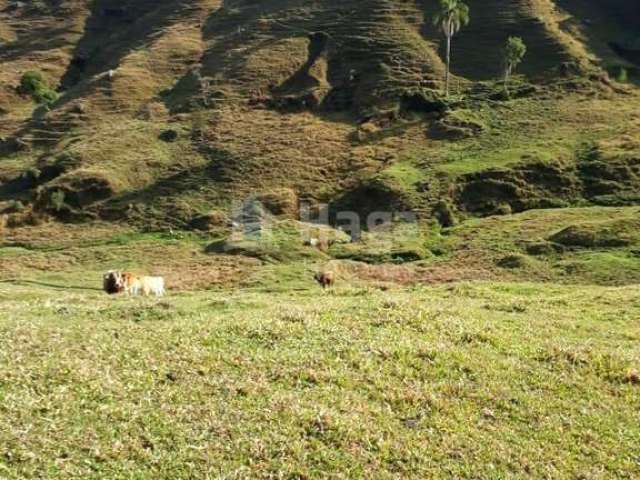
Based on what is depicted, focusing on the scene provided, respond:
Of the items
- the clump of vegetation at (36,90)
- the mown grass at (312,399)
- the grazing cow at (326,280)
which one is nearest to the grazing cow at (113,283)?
the mown grass at (312,399)

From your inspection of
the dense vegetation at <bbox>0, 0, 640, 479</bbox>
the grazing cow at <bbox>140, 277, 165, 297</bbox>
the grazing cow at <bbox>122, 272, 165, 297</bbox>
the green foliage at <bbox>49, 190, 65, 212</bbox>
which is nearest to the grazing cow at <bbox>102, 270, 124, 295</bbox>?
the grazing cow at <bbox>122, 272, 165, 297</bbox>

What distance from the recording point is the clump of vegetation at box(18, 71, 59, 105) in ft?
297

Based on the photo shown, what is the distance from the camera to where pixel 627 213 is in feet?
159

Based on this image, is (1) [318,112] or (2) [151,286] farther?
(1) [318,112]

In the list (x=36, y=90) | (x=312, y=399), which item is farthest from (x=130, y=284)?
(x=36, y=90)

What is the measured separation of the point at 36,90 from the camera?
298 ft

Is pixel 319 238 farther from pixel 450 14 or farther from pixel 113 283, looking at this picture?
pixel 450 14

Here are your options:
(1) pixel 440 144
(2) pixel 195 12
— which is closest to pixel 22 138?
(1) pixel 440 144

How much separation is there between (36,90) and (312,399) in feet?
303

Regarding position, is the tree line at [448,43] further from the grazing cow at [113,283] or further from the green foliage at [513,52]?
the grazing cow at [113,283]

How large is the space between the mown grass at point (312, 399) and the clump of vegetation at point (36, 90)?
269 feet

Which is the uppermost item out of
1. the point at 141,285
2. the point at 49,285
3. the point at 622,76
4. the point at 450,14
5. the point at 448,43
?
the point at 450,14

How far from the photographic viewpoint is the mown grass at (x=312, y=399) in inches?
370

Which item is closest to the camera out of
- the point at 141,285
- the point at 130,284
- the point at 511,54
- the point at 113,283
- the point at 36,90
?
the point at 113,283
